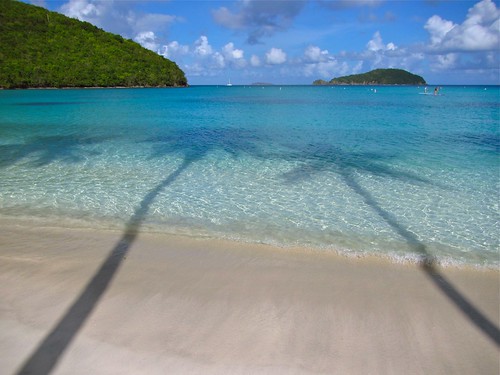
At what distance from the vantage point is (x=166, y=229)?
28.6 feet

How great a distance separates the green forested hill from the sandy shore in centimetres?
10930

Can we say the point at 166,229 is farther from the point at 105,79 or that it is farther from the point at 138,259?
the point at 105,79

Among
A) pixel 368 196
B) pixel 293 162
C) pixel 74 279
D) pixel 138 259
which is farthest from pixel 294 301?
pixel 293 162

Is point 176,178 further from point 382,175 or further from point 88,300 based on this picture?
point 88,300


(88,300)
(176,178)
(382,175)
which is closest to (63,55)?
(176,178)

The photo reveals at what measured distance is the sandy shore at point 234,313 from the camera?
14.0ft

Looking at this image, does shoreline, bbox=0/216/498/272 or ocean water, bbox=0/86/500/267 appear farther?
ocean water, bbox=0/86/500/267

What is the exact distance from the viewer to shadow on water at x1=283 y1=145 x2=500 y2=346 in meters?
5.42

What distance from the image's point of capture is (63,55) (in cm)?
11538

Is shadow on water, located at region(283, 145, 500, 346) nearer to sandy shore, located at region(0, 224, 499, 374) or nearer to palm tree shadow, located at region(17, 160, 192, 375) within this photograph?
sandy shore, located at region(0, 224, 499, 374)

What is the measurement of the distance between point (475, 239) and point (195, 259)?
20.7 feet

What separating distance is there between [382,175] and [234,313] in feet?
34.3

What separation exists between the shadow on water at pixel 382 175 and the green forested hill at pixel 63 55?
341 ft

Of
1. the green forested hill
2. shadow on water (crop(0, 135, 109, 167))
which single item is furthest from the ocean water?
the green forested hill
